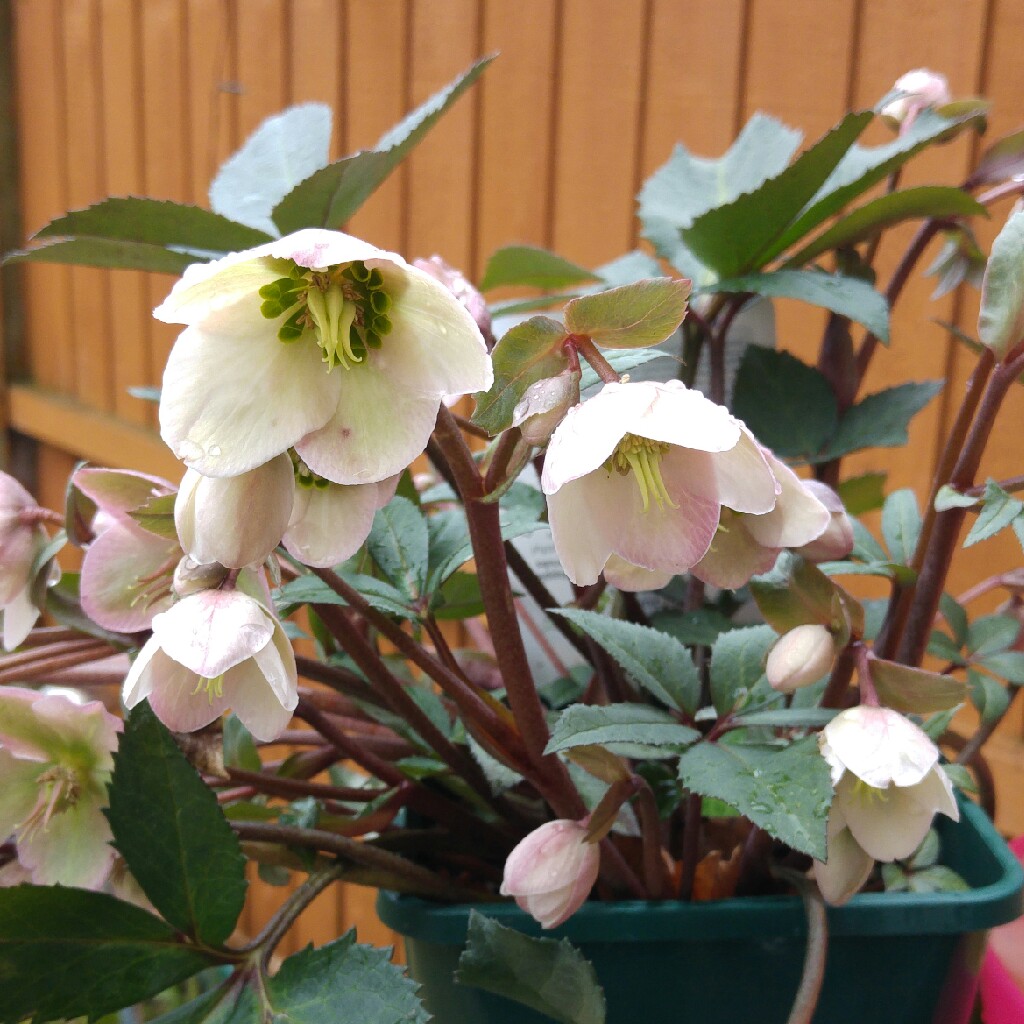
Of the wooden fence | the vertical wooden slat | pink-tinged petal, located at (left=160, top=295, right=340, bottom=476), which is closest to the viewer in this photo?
pink-tinged petal, located at (left=160, top=295, right=340, bottom=476)

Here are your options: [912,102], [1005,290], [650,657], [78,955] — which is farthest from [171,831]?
[912,102]

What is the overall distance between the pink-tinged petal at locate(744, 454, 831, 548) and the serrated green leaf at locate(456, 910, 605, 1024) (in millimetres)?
122

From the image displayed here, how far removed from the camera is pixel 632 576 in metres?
0.24

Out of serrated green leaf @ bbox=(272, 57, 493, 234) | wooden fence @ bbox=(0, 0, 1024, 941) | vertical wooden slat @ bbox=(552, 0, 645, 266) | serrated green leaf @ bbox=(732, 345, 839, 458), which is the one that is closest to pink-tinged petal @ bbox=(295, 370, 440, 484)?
serrated green leaf @ bbox=(272, 57, 493, 234)

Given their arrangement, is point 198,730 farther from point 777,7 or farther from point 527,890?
point 777,7

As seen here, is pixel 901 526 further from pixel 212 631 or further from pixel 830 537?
pixel 212 631

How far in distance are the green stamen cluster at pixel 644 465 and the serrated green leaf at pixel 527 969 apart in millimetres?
125

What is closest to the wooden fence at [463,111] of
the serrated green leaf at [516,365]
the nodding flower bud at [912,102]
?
the nodding flower bud at [912,102]

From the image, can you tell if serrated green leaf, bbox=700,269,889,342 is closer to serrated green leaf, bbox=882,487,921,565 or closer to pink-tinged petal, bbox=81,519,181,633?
serrated green leaf, bbox=882,487,921,565

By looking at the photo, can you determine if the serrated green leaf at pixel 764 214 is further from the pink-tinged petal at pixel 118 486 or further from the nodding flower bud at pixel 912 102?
the pink-tinged petal at pixel 118 486

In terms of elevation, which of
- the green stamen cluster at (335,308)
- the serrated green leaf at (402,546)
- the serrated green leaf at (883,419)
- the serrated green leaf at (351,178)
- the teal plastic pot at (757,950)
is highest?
the serrated green leaf at (351,178)

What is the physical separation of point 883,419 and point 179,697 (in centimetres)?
28

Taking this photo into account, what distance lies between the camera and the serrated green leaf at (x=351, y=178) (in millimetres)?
283

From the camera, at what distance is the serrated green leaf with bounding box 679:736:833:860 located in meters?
0.22
